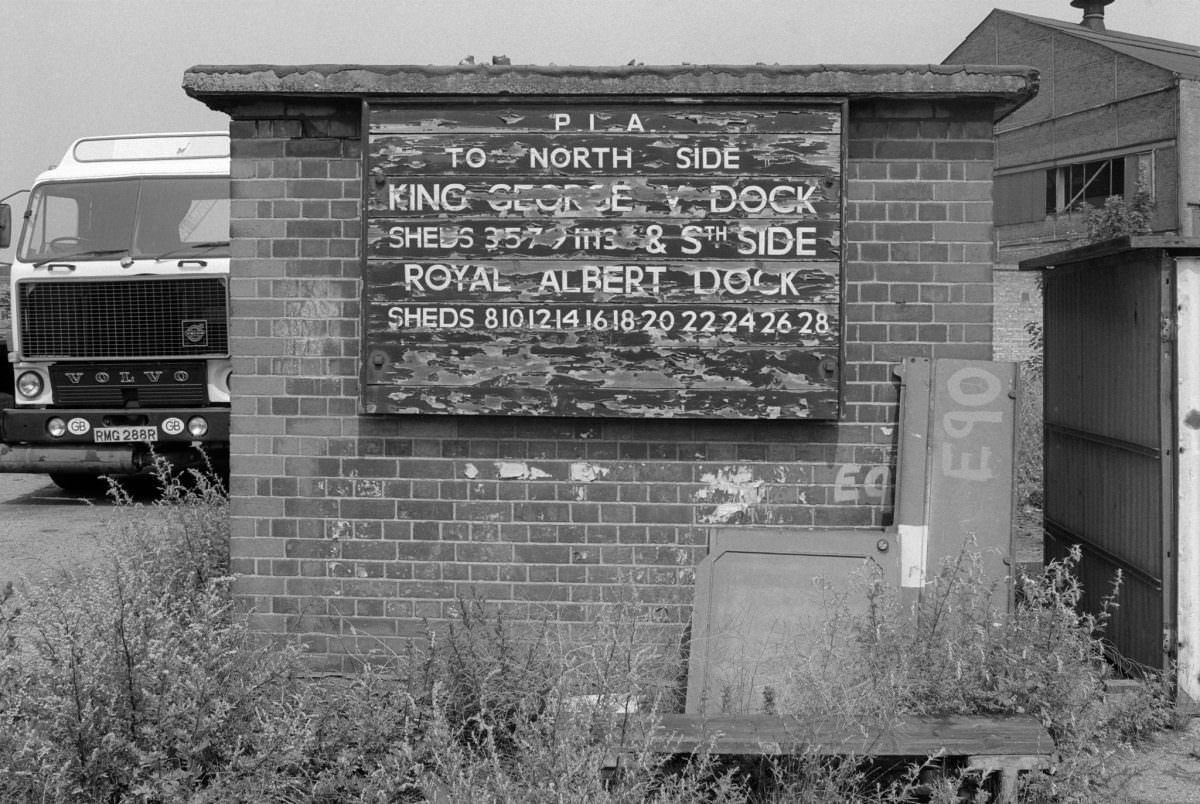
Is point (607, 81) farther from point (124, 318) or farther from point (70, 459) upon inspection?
point (70, 459)

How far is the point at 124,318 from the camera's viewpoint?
36.0ft

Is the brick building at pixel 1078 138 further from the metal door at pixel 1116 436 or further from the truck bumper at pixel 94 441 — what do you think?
the metal door at pixel 1116 436

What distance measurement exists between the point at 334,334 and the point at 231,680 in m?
1.84

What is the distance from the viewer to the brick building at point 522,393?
550cm

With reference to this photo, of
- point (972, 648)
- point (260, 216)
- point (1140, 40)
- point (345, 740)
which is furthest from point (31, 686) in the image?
point (1140, 40)

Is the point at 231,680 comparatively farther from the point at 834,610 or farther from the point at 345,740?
the point at 834,610

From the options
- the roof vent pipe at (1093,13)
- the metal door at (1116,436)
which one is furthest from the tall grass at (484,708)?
the roof vent pipe at (1093,13)

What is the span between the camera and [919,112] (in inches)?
Result: 217

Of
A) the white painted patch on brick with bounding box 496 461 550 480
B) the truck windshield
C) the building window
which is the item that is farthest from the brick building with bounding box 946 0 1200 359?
the white painted patch on brick with bounding box 496 461 550 480

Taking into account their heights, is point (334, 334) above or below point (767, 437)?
above

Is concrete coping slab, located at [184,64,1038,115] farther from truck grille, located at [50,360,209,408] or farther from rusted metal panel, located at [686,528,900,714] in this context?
truck grille, located at [50,360,209,408]

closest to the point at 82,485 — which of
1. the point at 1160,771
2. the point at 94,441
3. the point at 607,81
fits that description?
the point at 94,441

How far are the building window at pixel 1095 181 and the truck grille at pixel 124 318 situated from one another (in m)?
26.4

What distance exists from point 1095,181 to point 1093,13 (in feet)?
40.6
